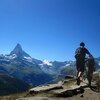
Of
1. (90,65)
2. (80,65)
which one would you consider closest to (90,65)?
(90,65)

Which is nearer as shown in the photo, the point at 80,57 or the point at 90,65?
the point at 90,65

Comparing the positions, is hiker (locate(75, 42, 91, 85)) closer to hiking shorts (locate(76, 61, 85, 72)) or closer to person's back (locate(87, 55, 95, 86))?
hiking shorts (locate(76, 61, 85, 72))

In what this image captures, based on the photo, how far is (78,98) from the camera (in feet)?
62.7

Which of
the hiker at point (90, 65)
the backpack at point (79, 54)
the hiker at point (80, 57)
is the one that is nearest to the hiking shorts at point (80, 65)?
the hiker at point (80, 57)

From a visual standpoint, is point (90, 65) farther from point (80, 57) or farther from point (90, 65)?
point (80, 57)

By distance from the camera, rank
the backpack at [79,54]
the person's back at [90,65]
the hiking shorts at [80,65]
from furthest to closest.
Answer: 1. the backpack at [79,54]
2. the hiking shorts at [80,65]
3. the person's back at [90,65]

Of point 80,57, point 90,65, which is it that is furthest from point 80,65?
point 90,65

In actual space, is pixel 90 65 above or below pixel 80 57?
below

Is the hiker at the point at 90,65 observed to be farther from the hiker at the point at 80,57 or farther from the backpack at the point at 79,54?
the backpack at the point at 79,54

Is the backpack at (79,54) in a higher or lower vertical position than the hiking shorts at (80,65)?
higher

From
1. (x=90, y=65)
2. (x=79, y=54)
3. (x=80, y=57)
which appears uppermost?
(x=79, y=54)

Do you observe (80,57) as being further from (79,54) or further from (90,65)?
(90,65)


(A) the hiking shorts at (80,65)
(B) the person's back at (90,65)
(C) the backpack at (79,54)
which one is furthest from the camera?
(C) the backpack at (79,54)

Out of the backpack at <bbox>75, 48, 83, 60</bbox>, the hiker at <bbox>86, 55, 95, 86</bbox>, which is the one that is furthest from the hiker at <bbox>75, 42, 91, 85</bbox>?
the hiker at <bbox>86, 55, 95, 86</bbox>
